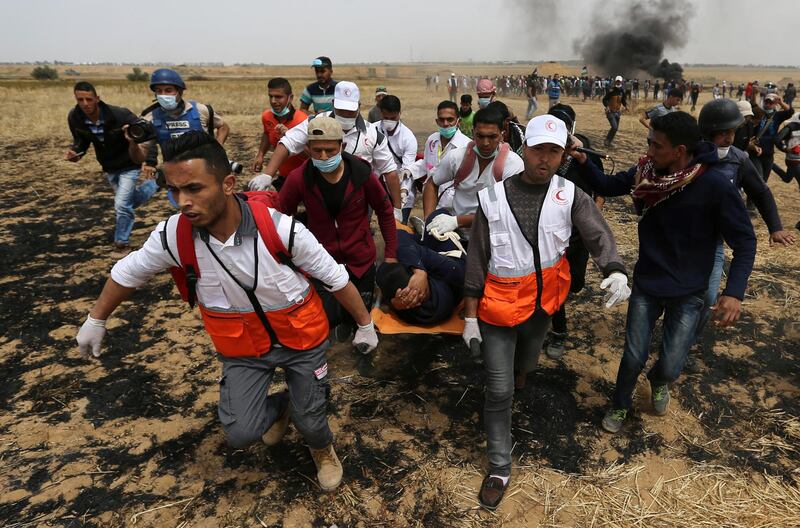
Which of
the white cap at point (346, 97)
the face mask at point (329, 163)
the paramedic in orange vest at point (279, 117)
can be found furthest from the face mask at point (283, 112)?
the face mask at point (329, 163)

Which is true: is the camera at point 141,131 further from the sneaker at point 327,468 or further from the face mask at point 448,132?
the sneaker at point 327,468

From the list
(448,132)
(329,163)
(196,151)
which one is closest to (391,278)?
(329,163)

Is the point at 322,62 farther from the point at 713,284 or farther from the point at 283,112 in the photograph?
the point at 713,284

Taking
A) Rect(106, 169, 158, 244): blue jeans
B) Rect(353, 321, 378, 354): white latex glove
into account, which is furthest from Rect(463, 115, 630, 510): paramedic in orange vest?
Rect(106, 169, 158, 244): blue jeans

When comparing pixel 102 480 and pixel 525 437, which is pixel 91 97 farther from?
pixel 525 437

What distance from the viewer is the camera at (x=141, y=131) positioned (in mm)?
5938

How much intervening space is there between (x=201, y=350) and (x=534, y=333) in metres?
3.28

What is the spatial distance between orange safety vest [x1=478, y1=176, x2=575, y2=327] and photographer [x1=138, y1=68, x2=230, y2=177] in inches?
174

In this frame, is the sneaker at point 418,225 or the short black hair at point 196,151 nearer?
the short black hair at point 196,151

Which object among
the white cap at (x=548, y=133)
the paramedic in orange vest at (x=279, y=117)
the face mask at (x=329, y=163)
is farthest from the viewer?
the paramedic in orange vest at (x=279, y=117)

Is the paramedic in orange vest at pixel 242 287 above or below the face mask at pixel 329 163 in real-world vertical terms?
below

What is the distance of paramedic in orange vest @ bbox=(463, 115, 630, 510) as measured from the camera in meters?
2.87

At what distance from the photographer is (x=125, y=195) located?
6.79 metres

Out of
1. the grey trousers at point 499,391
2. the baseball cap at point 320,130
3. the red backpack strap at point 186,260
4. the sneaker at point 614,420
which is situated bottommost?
the sneaker at point 614,420
